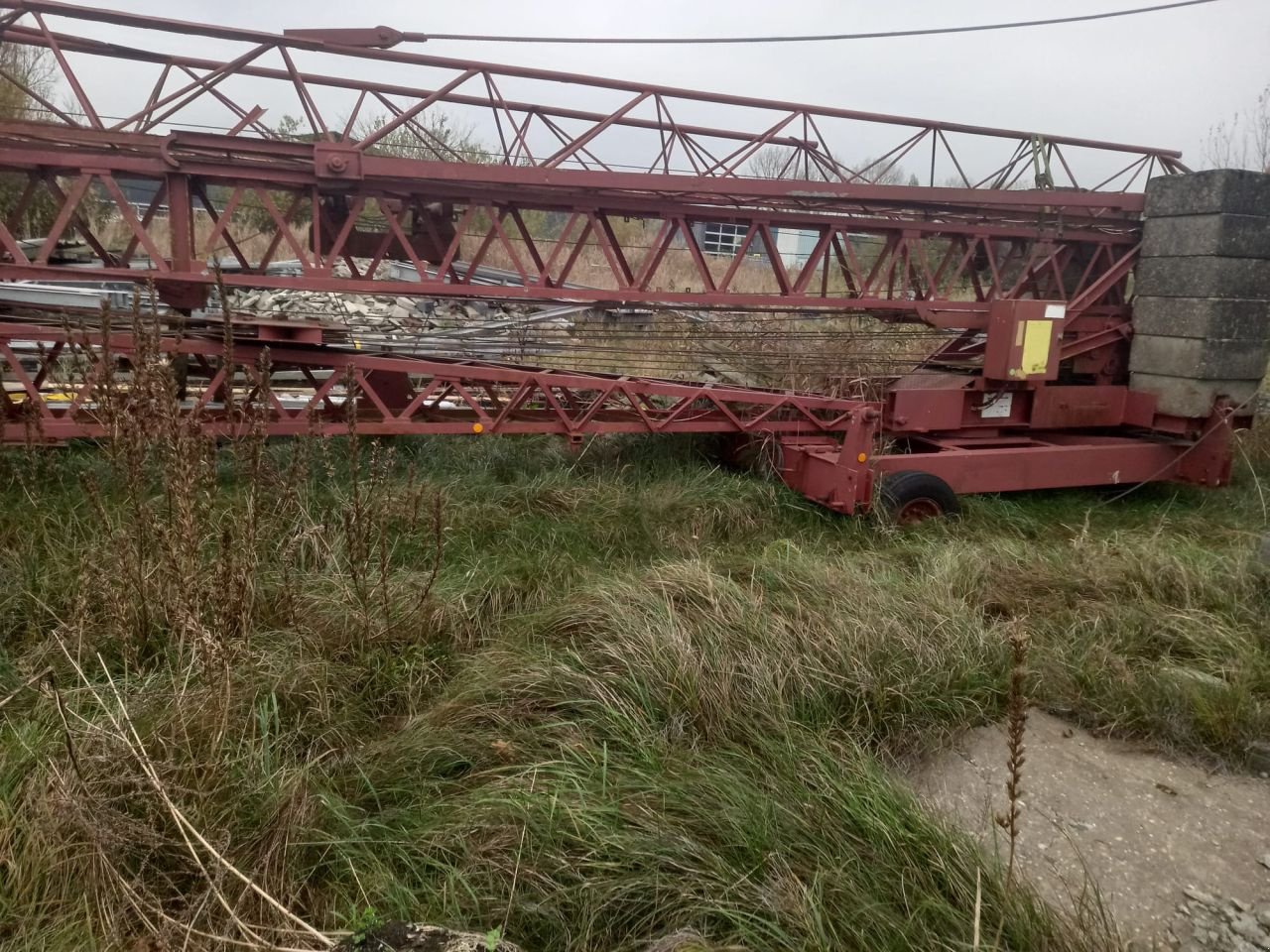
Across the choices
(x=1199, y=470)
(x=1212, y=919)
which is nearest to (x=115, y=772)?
(x=1212, y=919)

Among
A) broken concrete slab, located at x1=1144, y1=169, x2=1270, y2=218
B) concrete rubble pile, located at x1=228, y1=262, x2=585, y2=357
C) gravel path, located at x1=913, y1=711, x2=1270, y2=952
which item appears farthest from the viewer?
concrete rubble pile, located at x1=228, y1=262, x2=585, y2=357

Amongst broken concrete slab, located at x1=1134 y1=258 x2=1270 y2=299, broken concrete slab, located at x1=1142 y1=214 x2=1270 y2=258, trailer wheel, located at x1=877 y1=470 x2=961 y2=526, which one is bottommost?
trailer wheel, located at x1=877 y1=470 x2=961 y2=526

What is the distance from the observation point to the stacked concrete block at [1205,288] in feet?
23.8

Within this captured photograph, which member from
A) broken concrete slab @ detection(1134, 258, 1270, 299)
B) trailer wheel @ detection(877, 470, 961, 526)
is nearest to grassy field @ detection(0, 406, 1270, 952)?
trailer wheel @ detection(877, 470, 961, 526)

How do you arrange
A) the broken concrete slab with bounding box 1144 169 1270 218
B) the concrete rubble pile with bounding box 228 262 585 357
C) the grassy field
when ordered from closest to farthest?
the grassy field → the broken concrete slab with bounding box 1144 169 1270 218 → the concrete rubble pile with bounding box 228 262 585 357

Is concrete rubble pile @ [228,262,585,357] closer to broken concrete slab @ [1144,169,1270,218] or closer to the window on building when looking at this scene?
the window on building

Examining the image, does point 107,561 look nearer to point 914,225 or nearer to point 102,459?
point 102,459

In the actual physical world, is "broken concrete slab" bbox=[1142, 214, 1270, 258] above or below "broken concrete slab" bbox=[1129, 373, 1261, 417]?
above

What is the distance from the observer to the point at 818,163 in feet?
26.7

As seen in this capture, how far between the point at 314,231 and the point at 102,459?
2575 millimetres

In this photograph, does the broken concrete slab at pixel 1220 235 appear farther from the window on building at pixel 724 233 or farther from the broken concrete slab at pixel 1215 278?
the window on building at pixel 724 233

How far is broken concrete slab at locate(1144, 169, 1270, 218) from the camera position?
7168 mm

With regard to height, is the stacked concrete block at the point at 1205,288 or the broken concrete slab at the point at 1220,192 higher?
the broken concrete slab at the point at 1220,192

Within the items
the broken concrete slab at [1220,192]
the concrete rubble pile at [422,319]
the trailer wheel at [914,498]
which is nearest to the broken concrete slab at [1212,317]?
the broken concrete slab at [1220,192]
